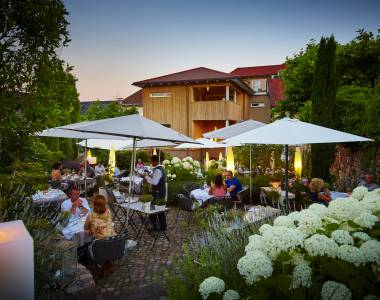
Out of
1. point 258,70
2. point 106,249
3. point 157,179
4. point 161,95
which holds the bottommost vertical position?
point 106,249

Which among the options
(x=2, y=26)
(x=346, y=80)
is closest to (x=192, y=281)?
(x=2, y=26)

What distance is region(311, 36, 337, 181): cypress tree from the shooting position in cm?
1140

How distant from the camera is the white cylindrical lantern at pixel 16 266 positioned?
1796 mm

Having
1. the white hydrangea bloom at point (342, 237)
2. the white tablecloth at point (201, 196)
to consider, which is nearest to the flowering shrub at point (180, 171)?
the white tablecloth at point (201, 196)

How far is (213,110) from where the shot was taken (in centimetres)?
2506

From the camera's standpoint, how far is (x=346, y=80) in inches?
688

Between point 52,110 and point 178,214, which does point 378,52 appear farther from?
point 52,110

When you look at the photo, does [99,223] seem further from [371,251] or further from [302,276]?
[371,251]

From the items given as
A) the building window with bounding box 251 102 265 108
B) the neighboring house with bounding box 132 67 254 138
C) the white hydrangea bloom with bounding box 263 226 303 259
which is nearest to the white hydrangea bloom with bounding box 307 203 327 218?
the white hydrangea bloom with bounding box 263 226 303 259

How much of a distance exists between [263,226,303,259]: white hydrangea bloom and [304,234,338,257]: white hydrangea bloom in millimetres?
82

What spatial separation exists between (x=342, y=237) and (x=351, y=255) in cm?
15

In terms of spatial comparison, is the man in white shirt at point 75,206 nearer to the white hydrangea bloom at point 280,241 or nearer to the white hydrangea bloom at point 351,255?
the white hydrangea bloom at point 280,241

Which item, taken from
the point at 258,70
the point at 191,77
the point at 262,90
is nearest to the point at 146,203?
the point at 191,77

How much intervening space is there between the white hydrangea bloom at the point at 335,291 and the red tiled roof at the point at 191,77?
77.1 feet
